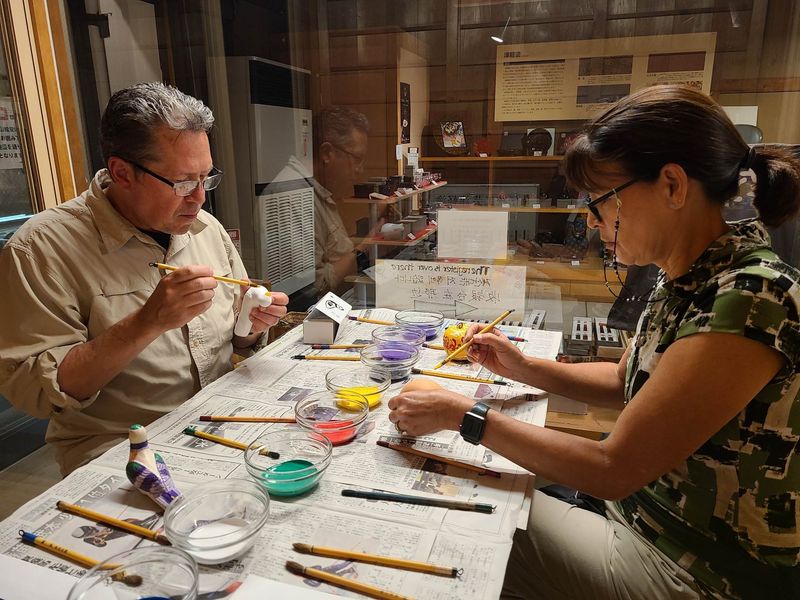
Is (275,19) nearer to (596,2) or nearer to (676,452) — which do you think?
(596,2)

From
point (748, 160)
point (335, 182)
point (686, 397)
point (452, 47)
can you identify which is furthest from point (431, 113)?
point (686, 397)

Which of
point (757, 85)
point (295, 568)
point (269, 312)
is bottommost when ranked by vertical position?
point (295, 568)

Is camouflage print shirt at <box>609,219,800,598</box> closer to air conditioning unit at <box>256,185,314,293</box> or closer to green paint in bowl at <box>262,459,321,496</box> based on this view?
green paint in bowl at <box>262,459,321,496</box>

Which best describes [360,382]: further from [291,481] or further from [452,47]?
[452,47]

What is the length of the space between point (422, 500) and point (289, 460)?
276 millimetres

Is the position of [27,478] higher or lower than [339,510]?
lower

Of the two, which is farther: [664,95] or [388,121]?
[388,121]

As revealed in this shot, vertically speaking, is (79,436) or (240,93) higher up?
(240,93)

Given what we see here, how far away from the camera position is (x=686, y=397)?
0.90 meters

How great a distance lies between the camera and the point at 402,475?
1053 millimetres

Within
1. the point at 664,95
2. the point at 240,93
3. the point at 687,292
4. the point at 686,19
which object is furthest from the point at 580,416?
the point at 240,93

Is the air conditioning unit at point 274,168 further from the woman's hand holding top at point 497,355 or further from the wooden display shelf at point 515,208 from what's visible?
the woman's hand holding top at point 497,355

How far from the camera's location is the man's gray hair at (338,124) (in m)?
2.51

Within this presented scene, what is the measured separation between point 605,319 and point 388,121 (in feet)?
4.07
